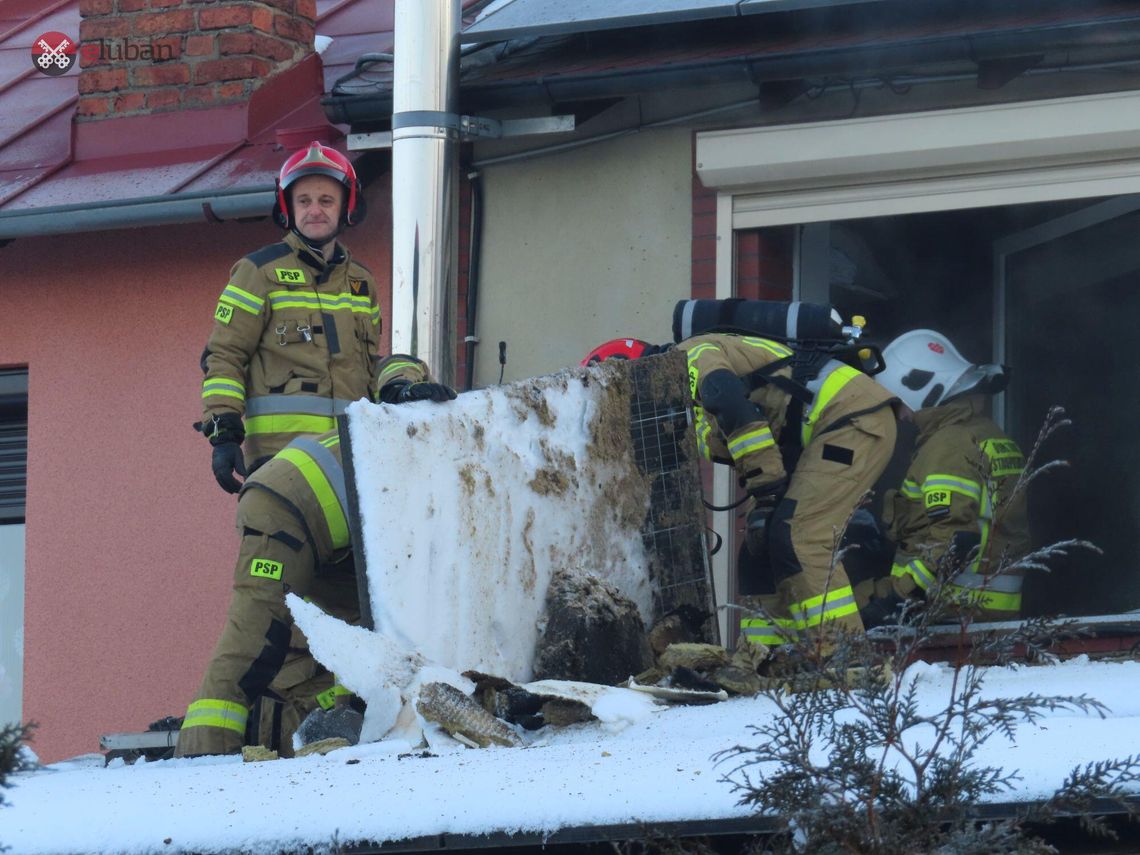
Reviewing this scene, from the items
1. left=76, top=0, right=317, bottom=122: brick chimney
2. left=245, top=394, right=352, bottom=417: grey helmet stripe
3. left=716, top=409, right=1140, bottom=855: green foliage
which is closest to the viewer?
left=716, top=409, right=1140, bottom=855: green foliage

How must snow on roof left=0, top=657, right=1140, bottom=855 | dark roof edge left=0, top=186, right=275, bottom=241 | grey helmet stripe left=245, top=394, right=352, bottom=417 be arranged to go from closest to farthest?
snow on roof left=0, top=657, right=1140, bottom=855
grey helmet stripe left=245, top=394, right=352, bottom=417
dark roof edge left=0, top=186, right=275, bottom=241

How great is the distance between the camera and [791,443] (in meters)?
6.09

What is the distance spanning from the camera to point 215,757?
4762 millimetres

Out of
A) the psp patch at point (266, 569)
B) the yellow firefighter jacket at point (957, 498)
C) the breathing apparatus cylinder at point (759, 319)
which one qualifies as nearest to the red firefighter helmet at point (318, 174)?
the breathing apparatus cylinder at point (759, 319)

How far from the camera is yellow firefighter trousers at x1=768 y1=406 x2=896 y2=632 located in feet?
19.2

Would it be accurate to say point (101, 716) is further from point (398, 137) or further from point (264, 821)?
point (264, 821)

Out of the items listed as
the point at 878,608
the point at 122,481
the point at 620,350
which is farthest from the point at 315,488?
the point at 122,481

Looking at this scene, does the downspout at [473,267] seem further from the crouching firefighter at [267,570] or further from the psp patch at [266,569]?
the psp patch at [266,569]

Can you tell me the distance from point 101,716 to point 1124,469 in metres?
4.48

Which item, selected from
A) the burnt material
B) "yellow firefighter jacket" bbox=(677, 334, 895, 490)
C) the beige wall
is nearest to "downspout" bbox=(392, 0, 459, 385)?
the beige wall

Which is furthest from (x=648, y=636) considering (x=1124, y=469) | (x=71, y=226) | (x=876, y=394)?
(x=71, y=226)

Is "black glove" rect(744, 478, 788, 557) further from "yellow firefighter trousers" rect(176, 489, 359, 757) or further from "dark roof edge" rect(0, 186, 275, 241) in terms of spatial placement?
"dark roof edge" rect(0, 186, 275, 241)

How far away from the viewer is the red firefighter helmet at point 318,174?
605 cm

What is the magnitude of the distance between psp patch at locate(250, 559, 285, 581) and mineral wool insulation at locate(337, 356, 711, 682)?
2.08 ft
